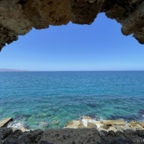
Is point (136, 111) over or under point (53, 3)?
under

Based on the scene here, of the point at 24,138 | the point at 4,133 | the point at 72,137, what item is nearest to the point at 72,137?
the point at 72,137

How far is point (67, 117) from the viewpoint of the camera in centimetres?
1600

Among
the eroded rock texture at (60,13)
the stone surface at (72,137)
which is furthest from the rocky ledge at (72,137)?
the eroded rock texture at (60,13)

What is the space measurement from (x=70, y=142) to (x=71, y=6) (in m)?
1.94

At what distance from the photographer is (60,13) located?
2.29 m

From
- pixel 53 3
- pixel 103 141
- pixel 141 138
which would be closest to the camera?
pixel 53 3

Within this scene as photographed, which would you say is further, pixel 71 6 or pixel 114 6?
pixel 114 6

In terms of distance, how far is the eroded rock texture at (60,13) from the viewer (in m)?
2.19

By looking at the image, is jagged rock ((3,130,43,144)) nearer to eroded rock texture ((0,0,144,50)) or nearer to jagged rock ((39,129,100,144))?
jagged rock ((39,129,100,144))

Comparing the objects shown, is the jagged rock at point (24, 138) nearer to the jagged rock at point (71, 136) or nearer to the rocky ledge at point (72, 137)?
the rocky ledge at point (72, 137)

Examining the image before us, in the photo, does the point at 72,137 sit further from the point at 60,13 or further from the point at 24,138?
the point at 60,13

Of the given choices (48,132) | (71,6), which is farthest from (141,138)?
(71,6)

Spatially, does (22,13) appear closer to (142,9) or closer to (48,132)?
(142,9)

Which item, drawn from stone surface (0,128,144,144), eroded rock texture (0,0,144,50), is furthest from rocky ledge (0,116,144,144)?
eroded rock texture (0,0,144,50)
